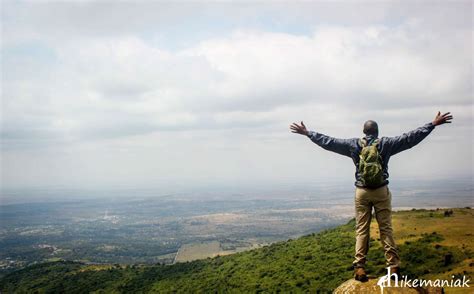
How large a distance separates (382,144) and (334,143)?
3.94 ft

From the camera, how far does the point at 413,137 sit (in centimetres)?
903

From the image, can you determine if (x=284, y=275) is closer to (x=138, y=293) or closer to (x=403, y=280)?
(x=138, y=293)

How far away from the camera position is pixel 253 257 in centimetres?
6812

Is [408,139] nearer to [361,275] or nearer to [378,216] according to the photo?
[378,216]

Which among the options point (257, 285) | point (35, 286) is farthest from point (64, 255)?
point (257, 285)

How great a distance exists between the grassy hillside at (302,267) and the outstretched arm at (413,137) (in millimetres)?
22797

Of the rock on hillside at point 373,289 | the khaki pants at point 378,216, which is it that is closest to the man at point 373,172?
the khaki pants at point 378,216

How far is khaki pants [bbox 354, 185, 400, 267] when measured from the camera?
9.26 m

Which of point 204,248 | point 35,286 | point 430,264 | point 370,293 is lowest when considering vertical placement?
point 204,248

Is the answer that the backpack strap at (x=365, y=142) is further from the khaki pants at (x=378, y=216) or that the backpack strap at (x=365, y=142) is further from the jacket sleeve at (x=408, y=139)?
the khaki pants at (x=378, y=216)

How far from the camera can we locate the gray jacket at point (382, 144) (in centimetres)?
901

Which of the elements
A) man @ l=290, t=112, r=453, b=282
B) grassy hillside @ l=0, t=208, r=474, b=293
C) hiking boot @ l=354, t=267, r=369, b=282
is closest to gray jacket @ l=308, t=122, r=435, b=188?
man @ l=290, t=112, r=453, b=282

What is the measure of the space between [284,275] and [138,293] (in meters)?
28.1

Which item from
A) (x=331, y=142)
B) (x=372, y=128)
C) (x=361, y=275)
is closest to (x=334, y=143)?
(x=331, y=142)
